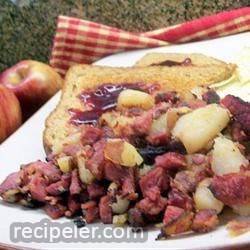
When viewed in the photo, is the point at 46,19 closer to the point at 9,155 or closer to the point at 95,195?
the point at 9,155

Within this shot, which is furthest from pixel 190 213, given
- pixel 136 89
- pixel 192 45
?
pixel 192 45

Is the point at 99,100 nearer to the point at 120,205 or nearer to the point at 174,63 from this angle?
the point at 174,63

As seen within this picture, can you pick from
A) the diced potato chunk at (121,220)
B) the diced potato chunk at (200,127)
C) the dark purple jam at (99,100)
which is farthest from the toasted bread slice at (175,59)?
the diced potato chunk at (121,220)

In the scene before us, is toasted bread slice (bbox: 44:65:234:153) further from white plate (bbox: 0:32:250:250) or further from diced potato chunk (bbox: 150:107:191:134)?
diced potato chunk (bbox: 150:107:191:134)

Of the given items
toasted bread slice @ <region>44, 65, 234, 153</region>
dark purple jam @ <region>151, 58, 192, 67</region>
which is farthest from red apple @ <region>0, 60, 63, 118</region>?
dark purple jam @ <region>151, 58, 192, 67</region>

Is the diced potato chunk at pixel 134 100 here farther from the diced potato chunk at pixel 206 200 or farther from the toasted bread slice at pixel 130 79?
the diced potato chunk at pixel 206 200

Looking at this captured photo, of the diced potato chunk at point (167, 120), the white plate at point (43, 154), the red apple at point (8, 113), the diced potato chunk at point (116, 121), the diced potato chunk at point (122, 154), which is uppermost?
the diced potato chunk at point (167, 120)

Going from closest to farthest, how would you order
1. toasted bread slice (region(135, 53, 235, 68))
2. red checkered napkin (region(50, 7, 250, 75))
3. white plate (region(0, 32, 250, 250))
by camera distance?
white plate (region(0, 32, 250, 250))
toasted bread slice (region(135, 53, 235, 68))
red checkered napkin (region(50, 7, 250, 75))
